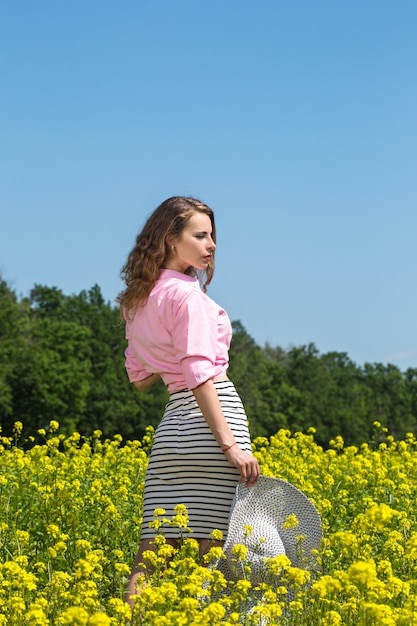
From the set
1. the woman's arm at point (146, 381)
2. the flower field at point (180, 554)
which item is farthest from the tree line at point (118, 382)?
the woman's arm at point (146, 381)

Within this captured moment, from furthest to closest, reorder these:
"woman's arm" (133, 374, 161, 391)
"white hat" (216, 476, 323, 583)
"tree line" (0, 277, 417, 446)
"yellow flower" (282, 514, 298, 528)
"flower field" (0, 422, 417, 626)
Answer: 1. "tree line" (0, 277, 417, 446)
2. "woman's arm" (133, 374, 161, 391)
3. "yellow flower" (282, 514, 298, 528)
4. "white hat" (216, 476, 323, 583)
5. "flower field" (0, 422, 417, 626)

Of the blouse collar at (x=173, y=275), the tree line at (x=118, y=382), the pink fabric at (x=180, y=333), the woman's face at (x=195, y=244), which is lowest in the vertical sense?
the pink fabric at (x=180, y=333)

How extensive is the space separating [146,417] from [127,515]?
39137 mm

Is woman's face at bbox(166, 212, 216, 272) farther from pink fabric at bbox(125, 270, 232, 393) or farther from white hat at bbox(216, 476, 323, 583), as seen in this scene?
white hat at bbox(216, 476, 323, 583)

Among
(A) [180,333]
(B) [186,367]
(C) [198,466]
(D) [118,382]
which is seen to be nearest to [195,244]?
(A) [180,333]

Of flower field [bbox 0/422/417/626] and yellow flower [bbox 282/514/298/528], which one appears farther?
yellow flower [bbox 282/514/298/528]

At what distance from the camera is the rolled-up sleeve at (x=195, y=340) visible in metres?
4.12

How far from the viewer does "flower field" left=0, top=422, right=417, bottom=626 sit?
3557 millimetres

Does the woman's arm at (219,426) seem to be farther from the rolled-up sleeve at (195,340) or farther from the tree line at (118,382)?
the tree line at (118,382)

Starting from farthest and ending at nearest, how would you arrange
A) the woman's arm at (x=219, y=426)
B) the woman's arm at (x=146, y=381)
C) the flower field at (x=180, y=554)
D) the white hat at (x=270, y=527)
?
1. the woman's arm at (x=146, y=381)
2. the white hat at (x=270, y=527)
3. the woman's arm at (x=219, y=426)
4. the flower field at (x=180, y=554)

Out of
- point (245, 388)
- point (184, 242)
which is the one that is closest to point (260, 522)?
point (184, 242)

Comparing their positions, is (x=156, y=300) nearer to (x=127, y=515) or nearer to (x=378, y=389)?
(x=127, y=515)

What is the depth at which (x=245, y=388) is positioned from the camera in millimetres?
51875

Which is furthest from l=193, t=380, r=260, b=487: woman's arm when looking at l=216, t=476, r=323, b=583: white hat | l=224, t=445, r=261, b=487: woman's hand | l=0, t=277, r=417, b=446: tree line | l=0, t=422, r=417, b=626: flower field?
l=0, t=277, r=417, b=446: tree line
